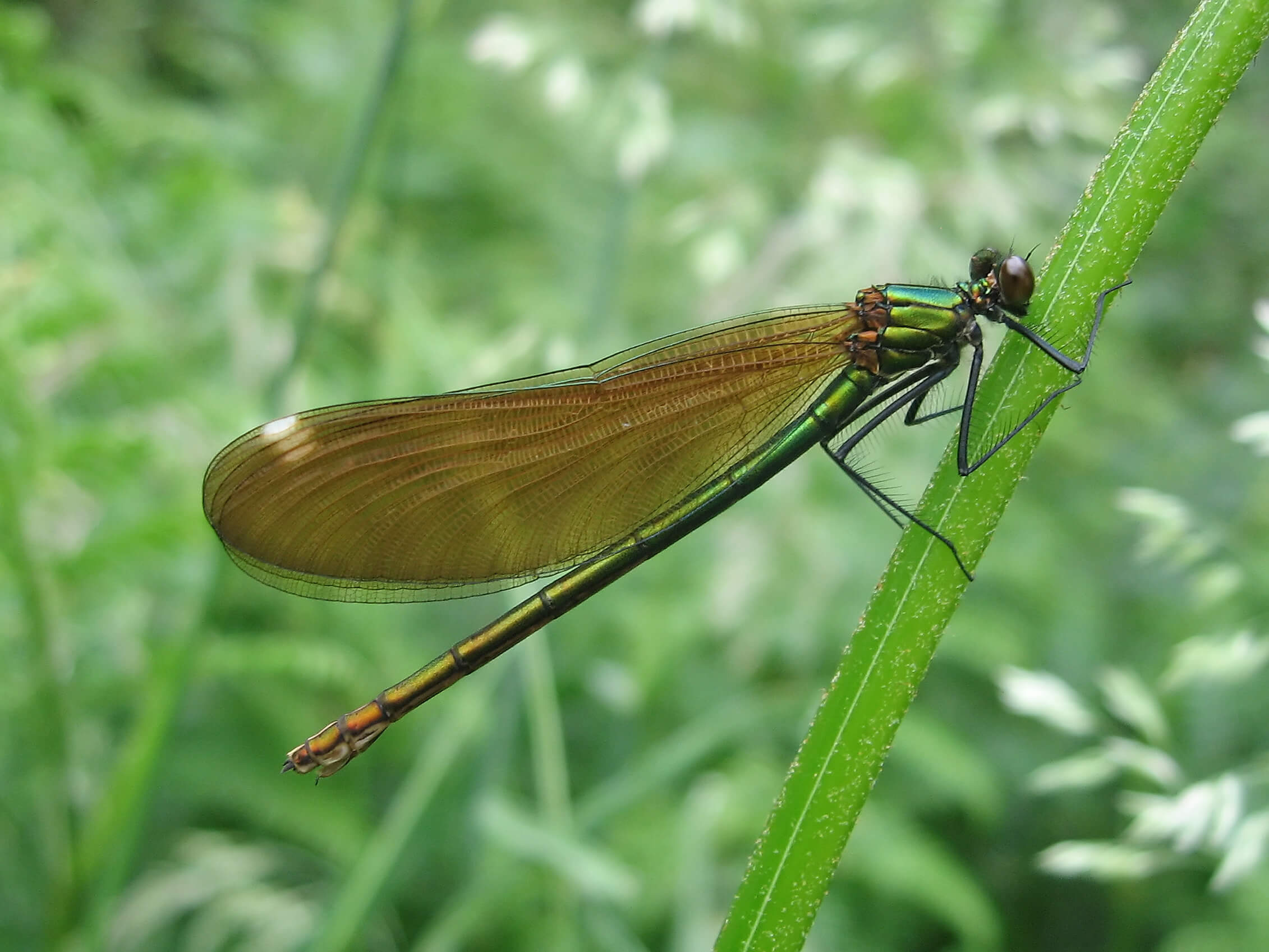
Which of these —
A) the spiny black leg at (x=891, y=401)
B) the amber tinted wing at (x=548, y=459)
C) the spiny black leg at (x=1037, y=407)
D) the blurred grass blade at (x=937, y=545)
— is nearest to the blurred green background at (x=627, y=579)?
the spiny black leg at (x=891, y=401)

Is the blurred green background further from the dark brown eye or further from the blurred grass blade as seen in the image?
the blurred grass blade

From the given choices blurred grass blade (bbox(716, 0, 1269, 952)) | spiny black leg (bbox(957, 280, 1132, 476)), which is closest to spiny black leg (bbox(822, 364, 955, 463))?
spiny black leg (bbox(957, 280, 1132, 476))

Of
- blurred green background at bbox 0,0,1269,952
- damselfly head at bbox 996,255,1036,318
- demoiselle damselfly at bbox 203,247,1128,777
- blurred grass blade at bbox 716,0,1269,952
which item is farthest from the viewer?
blurred green background at bbox 0,0,1269,952

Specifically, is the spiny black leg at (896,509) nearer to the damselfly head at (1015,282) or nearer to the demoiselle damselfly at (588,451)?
the demoiselle damselfly at (588,451)

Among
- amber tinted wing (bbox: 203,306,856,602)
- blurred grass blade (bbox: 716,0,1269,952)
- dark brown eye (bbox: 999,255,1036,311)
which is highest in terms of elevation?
dark brown eye (bbox: 999,255,1036,311)

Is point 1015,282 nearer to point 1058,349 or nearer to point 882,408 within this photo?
point 882,408

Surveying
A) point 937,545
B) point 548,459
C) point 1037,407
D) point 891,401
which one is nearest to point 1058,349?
point 1037,407
